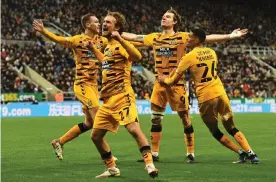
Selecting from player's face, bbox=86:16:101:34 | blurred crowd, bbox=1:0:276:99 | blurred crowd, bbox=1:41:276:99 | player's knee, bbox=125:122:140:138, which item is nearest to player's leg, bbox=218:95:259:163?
player's knee, bbox=125:122:140:138

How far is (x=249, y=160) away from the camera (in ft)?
37.4

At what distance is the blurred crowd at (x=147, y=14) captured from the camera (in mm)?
43094

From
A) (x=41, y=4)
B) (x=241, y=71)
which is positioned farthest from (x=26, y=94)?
(x=241, y=71)

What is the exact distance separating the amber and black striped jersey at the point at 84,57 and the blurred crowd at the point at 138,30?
21.3 meters

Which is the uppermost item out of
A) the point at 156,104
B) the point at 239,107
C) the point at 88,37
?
the point at 88,37

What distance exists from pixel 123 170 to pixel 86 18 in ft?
10.8

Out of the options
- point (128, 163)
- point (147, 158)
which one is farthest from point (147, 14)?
→ point (147, 158)

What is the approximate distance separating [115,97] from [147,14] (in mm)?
42239

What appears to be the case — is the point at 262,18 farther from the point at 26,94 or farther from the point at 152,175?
the point at 152,175

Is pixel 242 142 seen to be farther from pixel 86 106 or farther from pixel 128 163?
pixel 86 106

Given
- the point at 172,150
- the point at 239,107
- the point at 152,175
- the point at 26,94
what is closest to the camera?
the point at 152,175

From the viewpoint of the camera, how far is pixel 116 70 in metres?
9.49

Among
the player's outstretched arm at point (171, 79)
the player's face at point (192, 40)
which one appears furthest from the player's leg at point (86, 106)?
the player's face at point (192, 40)

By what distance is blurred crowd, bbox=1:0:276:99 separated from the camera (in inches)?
1560
